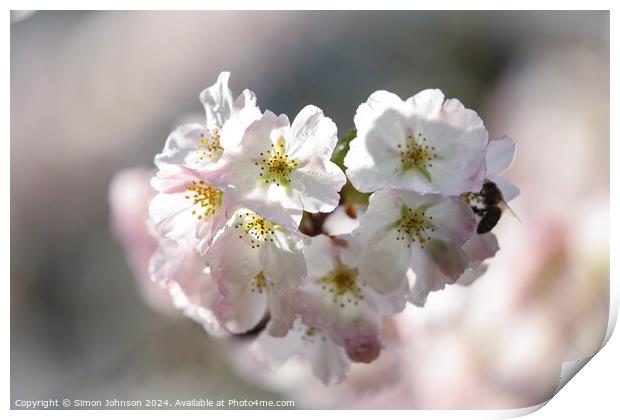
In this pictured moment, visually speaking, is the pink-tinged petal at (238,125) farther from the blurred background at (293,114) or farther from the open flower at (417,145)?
the blurred background at (293,114)

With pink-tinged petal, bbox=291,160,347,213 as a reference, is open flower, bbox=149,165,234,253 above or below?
below

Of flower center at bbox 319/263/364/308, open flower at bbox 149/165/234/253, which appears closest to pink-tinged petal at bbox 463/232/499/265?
flower center at bbox 319/263/364/308

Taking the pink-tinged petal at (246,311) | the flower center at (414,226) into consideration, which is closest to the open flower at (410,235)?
the flower center at (414,226)

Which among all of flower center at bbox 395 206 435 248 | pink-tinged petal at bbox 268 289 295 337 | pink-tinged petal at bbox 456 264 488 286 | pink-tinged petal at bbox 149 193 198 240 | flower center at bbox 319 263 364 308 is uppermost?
flower center at bbox 395 206 435 248

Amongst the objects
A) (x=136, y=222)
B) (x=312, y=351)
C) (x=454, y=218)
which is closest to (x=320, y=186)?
(x=454, y=218)

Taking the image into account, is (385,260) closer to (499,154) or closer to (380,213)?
(380,213)

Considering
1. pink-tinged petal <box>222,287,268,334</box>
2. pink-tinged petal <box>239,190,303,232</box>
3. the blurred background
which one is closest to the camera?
pink-tinged petal <box>239,190,303,232</box>

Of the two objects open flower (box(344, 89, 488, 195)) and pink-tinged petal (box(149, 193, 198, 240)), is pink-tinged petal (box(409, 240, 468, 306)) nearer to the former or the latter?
open flower (box(344, 89, 488, 195))
